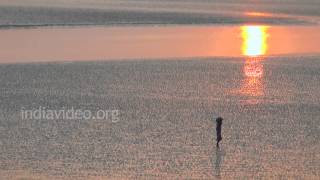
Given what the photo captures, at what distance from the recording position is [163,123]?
31.8 ft

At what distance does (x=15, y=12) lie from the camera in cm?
2986

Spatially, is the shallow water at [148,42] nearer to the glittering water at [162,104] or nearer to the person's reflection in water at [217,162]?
the glittering water at [162,104]

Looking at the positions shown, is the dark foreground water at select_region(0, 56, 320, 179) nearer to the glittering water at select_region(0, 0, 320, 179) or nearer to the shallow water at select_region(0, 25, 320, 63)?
the glittering water at select_region(0, 0, 320, 179)

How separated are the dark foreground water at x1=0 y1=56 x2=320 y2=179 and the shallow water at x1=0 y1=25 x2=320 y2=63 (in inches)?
72.5

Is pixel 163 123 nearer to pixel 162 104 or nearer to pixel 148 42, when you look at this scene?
pixel 162 104

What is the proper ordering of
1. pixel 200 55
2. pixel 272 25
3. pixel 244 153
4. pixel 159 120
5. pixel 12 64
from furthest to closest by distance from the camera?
pixel 272 25 < pixel 200 55 < pixel 12 64 < pixel 159 120 < pixel 244 153

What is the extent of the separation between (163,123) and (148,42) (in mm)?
9717

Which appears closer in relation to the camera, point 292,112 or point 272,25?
point 292,112

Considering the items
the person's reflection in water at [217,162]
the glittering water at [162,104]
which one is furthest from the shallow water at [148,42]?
the person's reflection in water at [217,162]

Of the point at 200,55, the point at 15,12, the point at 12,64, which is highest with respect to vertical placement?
the point at 15,12

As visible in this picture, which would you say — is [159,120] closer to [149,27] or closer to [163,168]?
[163,168]

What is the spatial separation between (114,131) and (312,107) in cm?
296

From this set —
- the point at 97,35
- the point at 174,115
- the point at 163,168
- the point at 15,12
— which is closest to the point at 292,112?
the point at 174,115

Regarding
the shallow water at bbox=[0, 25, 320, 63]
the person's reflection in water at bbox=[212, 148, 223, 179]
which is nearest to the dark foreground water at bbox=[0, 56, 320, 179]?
the person's reflection in water at bbox=[212, 148, 223, 179]
